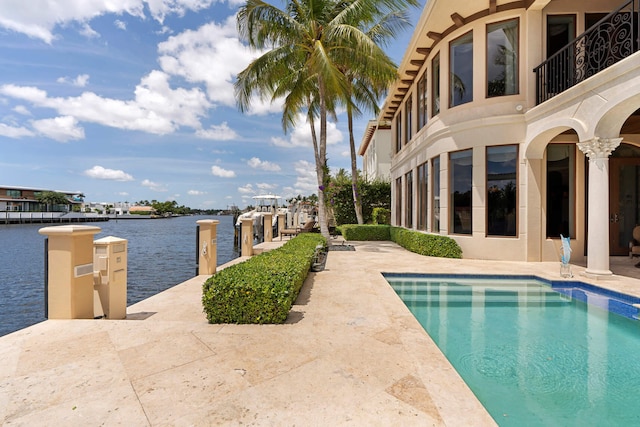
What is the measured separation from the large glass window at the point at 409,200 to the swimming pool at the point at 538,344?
26.1 feet

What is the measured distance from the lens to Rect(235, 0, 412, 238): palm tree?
35.5ft

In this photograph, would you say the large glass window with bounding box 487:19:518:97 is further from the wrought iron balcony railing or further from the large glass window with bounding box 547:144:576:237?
the large glass window with bounding box 547:144:576:237

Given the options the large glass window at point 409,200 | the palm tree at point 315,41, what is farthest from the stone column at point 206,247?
the large glass window at point 409,200

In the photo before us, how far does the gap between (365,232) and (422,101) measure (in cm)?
699

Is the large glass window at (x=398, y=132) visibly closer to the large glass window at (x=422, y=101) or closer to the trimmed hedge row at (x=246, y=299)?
the large glass window at (x=422, y=101)

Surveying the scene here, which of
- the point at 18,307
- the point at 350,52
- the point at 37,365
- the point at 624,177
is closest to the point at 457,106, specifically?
the point at 350,52

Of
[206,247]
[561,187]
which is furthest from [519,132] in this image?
[206,247]

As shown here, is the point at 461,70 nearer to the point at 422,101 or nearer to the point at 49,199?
the point at 422,101

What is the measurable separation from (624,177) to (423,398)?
12554 mm

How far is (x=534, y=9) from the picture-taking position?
9531 mm

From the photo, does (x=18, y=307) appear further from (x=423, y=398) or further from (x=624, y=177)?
(x=624, y=177)

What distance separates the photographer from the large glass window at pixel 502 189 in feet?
32.6

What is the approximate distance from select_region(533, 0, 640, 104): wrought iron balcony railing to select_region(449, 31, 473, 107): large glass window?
6.18 ft

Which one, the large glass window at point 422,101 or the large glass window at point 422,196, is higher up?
the large glass window at point 422,101
